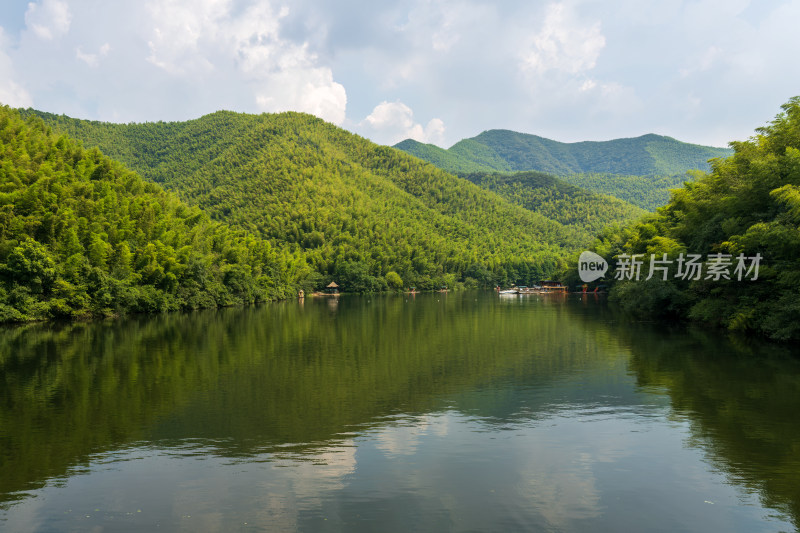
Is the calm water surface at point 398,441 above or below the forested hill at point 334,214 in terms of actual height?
below

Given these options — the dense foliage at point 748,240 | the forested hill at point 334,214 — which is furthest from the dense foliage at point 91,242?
the forested hill at point 334,214

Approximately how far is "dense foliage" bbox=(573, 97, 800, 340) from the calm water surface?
16.7 feet

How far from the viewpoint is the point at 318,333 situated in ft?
134

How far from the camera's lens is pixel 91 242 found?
51719 mm

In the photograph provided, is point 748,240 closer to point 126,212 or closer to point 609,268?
point 126,212

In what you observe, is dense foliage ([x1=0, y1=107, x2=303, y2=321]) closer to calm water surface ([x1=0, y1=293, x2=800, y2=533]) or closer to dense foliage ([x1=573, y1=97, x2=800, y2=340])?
calm water surface ([x1=0, y1=293, x2=800, y2=533])

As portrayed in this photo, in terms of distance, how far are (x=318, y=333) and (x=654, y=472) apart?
30.2 m

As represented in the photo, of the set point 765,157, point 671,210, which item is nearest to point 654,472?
point 765,157

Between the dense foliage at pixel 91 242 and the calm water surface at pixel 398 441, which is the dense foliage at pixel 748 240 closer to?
the calm water surface at pixel 398 441

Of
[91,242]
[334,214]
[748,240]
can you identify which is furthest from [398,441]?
[334,214]

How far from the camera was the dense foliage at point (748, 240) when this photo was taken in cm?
3009

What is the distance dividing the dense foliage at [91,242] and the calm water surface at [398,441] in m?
18.9

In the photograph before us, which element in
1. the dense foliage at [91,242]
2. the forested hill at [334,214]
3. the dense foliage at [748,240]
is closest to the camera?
the dense foliage at [748,240]

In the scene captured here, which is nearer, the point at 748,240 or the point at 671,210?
the point at 748,240
